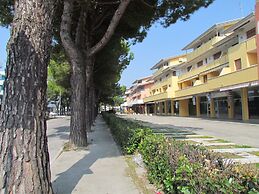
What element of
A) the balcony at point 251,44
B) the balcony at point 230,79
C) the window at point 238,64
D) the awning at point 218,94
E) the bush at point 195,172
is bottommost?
the bush at point 195,172

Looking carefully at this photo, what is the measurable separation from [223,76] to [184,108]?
71.0ft

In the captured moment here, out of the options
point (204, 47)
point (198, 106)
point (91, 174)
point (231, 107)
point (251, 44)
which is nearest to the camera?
point (91, 174)

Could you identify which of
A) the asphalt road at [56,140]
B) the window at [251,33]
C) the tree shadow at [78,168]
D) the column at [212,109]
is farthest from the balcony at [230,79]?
the tree shadow at [78,168]

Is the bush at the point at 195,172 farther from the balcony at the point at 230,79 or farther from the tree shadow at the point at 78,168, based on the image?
the balcony at the point at 230,79

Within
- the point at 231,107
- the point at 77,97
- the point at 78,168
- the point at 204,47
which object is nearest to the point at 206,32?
the point at 204,47

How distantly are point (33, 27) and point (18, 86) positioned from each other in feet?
2.98

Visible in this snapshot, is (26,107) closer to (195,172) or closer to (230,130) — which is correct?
(195,172)

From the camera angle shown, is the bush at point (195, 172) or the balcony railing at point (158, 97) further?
the balcony railing at point (158, 97)

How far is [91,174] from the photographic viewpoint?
7.20 m

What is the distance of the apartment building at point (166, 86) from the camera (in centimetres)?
5068

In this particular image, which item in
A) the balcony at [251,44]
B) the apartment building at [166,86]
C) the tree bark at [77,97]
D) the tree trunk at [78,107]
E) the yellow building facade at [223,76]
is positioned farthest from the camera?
the apartment building at [166,86]

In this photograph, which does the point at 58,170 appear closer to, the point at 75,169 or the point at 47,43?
the point at 75,169

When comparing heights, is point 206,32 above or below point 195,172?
above

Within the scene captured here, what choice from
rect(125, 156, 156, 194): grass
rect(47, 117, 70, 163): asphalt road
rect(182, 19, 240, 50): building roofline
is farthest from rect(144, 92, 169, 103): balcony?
rect(125, 156, 156, 194): grass
